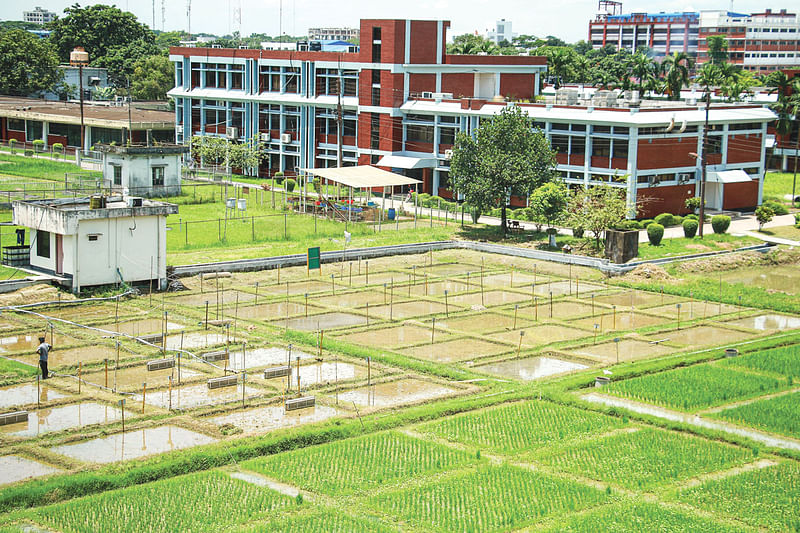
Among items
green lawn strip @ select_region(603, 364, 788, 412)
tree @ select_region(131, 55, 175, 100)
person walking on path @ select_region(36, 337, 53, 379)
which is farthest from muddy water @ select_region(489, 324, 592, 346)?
tree @ select_region(131, 55, 175, 100)

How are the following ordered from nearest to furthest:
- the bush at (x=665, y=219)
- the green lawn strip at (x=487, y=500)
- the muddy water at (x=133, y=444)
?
the green lawn strip at (x=487, y=500) → the muddy water at (x=133, y=444) → the bush at (x=665, y=219)

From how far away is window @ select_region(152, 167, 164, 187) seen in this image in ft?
216

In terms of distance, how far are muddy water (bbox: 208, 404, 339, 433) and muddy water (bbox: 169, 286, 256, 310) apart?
13081 mm

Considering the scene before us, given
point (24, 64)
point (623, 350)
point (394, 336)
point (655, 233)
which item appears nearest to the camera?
point (623, 350)

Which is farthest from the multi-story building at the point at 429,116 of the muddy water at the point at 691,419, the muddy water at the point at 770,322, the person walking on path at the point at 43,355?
the person walking on path at the point at 43,355

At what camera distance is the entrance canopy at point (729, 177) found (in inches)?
2650

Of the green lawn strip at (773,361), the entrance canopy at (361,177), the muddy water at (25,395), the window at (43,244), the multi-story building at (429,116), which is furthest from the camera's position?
the multi-story building at (429,116)

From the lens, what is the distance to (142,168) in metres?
65.2

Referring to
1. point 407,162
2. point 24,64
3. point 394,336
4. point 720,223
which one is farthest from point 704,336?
point 24,64

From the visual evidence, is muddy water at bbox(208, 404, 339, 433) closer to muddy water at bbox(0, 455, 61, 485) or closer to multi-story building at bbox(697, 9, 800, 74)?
muddy water at bbox(0, 455, 61, 485)

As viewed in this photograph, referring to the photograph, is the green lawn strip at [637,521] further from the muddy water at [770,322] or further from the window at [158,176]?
the window at [158,176]

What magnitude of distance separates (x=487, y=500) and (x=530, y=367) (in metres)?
11.9

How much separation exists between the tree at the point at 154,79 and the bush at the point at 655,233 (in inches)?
3049

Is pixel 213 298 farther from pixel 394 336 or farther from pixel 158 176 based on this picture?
pixel 158 176
